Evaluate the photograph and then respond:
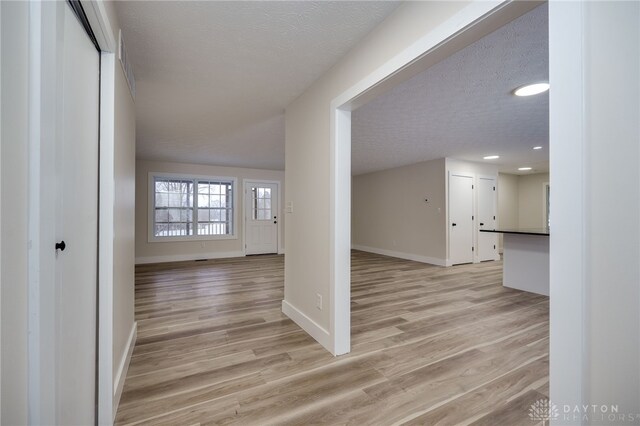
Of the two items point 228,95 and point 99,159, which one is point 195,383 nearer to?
point 99,159

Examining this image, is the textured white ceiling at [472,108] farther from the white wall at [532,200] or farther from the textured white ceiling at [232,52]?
the white wall at [532,200]

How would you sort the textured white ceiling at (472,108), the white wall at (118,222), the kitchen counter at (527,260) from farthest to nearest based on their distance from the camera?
the kitchen counter at (527,260)
the textured white ceiling at (472,108)
the white wall at (118,222)

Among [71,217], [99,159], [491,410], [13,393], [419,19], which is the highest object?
[419,19]

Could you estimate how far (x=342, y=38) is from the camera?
1.86 meters

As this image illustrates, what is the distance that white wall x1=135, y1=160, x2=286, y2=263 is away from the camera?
606 cm

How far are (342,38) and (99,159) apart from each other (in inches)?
65.8

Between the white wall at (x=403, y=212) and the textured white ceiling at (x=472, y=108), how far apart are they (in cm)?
82

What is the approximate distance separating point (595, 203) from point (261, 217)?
707cm

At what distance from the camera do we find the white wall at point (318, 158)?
1.55 meters

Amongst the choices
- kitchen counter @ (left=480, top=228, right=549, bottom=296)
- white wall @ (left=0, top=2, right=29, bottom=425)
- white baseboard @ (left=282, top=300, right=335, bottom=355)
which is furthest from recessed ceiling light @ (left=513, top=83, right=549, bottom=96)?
white wall @ (left=0, top=2, right=29, bottom=425)

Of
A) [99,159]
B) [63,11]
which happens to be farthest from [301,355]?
[63,11]

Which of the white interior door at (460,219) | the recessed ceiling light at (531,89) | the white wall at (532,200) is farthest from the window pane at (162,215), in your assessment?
the white wall at (532,200)

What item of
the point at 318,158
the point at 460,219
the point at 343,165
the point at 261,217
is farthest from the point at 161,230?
the point at 460,219

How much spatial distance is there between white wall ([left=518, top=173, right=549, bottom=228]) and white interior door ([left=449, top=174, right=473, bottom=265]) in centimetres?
349
